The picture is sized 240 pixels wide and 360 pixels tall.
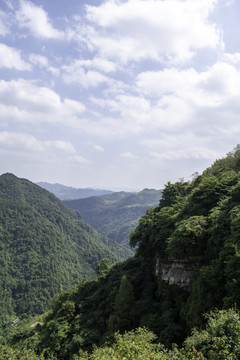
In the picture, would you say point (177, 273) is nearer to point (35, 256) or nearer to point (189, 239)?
point (189, 239)

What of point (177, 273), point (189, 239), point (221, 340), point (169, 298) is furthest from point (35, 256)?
point (221, 340)

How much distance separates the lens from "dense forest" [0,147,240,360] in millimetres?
13008

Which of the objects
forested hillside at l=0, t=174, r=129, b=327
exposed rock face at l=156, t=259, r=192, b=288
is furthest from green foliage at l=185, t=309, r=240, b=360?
forested hillside at l=0, t=174, r=129, b=327

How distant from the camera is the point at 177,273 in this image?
2466 centimetres

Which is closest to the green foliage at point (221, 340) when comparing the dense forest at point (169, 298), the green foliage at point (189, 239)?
the dense forest at point (169, 298)

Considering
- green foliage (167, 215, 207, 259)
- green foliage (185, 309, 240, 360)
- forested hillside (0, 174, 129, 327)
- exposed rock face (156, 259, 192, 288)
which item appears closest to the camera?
green foliage (185, 309, 240, 360)

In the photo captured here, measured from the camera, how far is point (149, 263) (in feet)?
109

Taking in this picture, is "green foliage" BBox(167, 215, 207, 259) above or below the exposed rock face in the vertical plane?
above

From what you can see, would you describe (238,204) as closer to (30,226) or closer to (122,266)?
(122,266)

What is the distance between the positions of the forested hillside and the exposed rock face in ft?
322

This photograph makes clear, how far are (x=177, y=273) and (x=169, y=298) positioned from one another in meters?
2.82

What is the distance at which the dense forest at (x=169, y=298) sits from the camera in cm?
1301

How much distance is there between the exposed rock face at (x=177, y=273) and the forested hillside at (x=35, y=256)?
9821 cm

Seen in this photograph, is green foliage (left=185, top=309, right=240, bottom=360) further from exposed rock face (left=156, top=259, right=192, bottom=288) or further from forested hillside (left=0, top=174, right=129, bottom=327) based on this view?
forested hillside (left=0, top=174, right=129, bottom=327)
